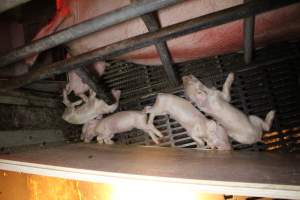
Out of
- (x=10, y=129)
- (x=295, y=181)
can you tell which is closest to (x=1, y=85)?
(x=10, y=129)

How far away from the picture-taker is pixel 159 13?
Answer: 5.92 feet

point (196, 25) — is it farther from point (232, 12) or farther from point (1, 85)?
point (1, 85)

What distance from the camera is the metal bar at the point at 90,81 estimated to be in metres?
1.97

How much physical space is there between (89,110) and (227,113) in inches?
49.4

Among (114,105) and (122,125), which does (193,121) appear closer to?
(122,125)

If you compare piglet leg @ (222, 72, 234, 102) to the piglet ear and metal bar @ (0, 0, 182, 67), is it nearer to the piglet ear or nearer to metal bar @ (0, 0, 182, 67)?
the piglet ear

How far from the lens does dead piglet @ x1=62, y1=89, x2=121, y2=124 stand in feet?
8.09

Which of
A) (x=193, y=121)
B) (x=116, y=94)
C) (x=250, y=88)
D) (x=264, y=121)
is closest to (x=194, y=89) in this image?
(x=193, y=121)

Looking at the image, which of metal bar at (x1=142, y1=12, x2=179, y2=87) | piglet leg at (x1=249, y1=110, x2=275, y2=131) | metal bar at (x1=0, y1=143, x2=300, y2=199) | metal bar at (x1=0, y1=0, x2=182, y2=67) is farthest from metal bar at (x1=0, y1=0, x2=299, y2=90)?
piglet leg at (x1=249, y1=110, x2=275, y2=131)

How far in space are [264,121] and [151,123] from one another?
938 mm

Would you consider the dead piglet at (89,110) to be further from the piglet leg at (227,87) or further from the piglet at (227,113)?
the piglet leg at (227,87)

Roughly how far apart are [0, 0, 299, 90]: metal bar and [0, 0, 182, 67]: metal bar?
21cm

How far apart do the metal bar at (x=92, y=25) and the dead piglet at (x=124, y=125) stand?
3.42 ft

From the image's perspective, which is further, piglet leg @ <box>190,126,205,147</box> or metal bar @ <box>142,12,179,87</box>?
piglet leg @ <box>190,126,205,147</box>
